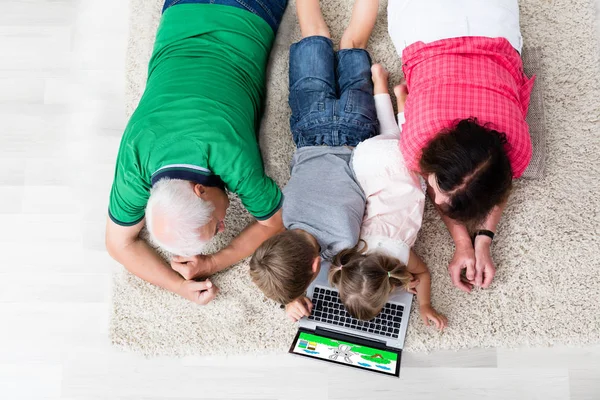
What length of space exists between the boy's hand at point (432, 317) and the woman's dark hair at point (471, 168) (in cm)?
31

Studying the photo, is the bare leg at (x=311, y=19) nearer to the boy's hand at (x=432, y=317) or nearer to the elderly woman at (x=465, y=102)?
the elderly woman at (x=465, y=102)

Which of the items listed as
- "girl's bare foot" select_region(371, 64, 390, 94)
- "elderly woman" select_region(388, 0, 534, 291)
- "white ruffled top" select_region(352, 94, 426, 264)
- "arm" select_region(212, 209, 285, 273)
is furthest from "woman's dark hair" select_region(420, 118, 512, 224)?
"arm" select_region(212, 209, 285, 273)

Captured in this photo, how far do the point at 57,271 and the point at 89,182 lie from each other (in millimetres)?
254

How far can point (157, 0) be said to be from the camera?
56.9 inches

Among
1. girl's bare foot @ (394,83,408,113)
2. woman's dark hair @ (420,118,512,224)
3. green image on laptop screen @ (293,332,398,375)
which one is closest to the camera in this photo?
woman's dark hair @ (420,118,512,224)

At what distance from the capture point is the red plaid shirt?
39.6 inches

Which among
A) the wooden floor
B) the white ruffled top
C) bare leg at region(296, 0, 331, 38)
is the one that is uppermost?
bare leg at region(296, 0, 331, 38)

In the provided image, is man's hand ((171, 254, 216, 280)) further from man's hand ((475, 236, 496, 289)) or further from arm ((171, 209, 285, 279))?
man's hand ((475, 236, 496, 289))

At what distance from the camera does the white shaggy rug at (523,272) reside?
1187 millimetres

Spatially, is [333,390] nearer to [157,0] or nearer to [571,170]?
[571,170]

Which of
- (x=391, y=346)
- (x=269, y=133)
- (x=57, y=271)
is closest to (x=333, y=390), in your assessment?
(x=391, y=346)

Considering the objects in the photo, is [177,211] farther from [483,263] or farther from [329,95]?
[483,263]

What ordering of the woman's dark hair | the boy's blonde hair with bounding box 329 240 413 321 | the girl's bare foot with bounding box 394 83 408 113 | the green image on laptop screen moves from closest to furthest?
1. the woman's dark hair
2. the boy's blonde hair with bounding box 329 240 413 321
3. the green image on laptop screen
4. the girl's bare foot with bounding box 394 83 408 113

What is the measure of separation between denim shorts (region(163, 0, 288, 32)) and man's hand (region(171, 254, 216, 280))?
2.05 ft
